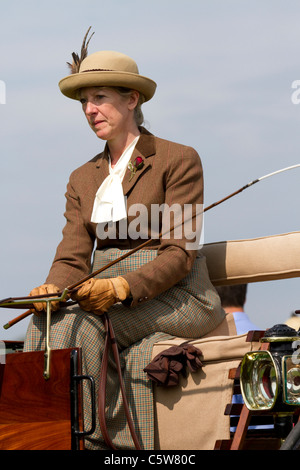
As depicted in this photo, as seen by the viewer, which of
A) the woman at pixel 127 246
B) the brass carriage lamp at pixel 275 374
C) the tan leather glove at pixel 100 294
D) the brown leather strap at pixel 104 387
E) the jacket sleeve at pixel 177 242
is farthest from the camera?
the jacket sleeve at pixel 177 242

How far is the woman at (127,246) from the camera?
141 inches

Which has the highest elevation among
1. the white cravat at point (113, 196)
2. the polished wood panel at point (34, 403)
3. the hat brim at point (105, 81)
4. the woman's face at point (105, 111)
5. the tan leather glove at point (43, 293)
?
the hat brim at point (105, 81)

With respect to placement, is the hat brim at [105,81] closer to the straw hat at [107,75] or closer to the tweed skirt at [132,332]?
the straw hat at [107,75]

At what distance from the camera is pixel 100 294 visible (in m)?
3.53

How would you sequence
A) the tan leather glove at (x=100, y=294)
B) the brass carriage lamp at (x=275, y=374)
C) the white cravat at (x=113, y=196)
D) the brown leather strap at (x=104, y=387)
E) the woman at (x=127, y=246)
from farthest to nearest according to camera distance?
the white cravat at (x=113, y=196), the woman at (x=127, y=246), the tan leather glove at (x=100, y=294), the brown leather strap at (x=104, y=387), the brass carriage lamp at (x=275, y=374)

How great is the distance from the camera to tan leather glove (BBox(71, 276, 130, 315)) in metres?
3.48

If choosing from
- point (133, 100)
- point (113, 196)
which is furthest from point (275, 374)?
point (133, 100)

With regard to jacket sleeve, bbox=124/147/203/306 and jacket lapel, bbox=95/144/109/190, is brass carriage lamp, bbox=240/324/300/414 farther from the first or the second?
jacket lapel, bbox=95/144/109/190

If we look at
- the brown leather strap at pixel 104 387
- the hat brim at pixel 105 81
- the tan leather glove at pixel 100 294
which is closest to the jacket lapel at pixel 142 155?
the hat brim at pixel 105 81

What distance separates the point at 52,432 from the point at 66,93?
1843 millimetres

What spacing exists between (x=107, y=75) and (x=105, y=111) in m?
0.18

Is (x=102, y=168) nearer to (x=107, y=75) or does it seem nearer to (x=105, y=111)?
(x=105, y=111)

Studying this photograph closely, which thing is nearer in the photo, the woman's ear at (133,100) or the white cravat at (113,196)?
the white cravat at (113,196)

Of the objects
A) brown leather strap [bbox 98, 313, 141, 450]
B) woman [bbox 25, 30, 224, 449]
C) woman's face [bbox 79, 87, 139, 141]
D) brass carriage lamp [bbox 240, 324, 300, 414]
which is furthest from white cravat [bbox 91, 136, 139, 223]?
brass carriage lamp [bbox 240, 324, 300, 414]
